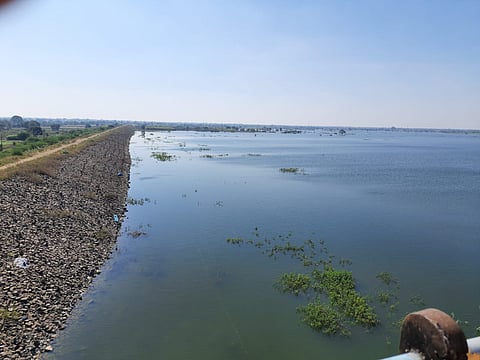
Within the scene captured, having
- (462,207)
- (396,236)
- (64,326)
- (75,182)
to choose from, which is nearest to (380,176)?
(462,207)

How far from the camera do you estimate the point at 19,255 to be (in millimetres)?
14430

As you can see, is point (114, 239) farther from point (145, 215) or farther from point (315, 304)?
point (315, 304)

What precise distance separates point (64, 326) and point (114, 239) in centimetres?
894

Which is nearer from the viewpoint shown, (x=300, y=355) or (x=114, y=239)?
(x=300, y=355)

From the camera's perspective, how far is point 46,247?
15914 mm

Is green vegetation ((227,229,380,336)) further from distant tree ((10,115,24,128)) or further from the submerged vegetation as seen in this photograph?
distant tree ((10,115,24,128))

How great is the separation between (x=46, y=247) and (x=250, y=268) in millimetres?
9525

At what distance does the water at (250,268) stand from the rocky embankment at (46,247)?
0.68 meters

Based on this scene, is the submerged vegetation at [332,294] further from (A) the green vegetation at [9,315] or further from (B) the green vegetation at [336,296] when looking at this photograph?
(A) the green vegetation at [9,315]

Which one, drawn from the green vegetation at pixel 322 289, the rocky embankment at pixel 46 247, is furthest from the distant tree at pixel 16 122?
the green vegetation at pixel 322 289

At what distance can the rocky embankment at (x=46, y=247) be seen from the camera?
1041 cm

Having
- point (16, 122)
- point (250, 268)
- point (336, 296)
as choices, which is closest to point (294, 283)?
point (336, 296)

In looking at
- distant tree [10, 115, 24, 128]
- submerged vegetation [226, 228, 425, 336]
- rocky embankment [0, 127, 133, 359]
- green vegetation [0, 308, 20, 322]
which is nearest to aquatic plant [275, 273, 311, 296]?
submerged vegetation [226, 228, 425, 336]

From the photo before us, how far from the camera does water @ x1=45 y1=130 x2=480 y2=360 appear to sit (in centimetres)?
1097
